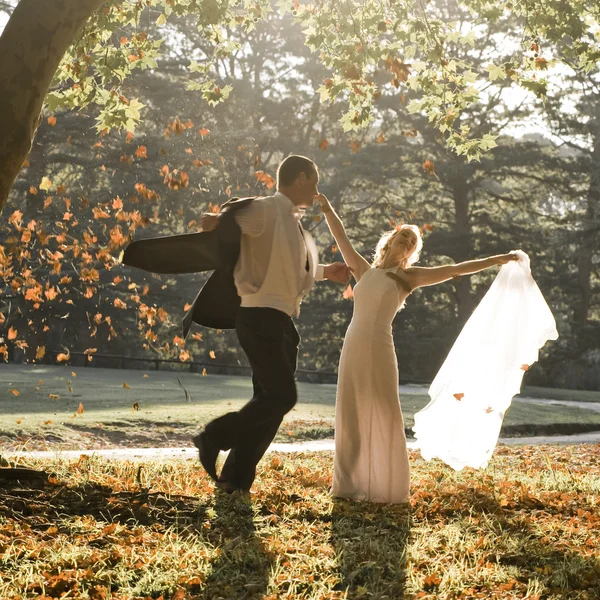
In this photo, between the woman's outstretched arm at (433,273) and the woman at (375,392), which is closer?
the woman at (375,392)

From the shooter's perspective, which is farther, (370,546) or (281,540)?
(281,540)

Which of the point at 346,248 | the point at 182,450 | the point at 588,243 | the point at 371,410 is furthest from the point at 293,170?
the point at 588,243

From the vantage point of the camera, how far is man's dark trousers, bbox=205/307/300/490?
6.51 meters

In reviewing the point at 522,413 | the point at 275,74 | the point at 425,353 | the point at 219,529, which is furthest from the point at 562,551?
the point at 275,74

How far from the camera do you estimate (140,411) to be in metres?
16.5

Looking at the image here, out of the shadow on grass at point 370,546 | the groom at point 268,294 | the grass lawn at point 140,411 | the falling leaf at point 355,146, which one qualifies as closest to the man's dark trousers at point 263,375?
the groom at point 268,294

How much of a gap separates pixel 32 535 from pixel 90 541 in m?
0.43

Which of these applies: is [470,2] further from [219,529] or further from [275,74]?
[275,74]

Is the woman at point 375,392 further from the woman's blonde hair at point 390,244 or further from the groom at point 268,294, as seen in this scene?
the groom at point 268,294

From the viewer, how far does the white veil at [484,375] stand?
8.43 metres

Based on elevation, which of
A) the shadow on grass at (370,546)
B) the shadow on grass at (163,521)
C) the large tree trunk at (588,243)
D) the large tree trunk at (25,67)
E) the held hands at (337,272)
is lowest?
the shadow on grass at (163,521)

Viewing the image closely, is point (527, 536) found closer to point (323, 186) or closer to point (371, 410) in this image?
point (371, 410)

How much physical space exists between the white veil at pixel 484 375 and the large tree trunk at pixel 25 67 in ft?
13.8

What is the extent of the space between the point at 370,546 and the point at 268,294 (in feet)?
6.36
